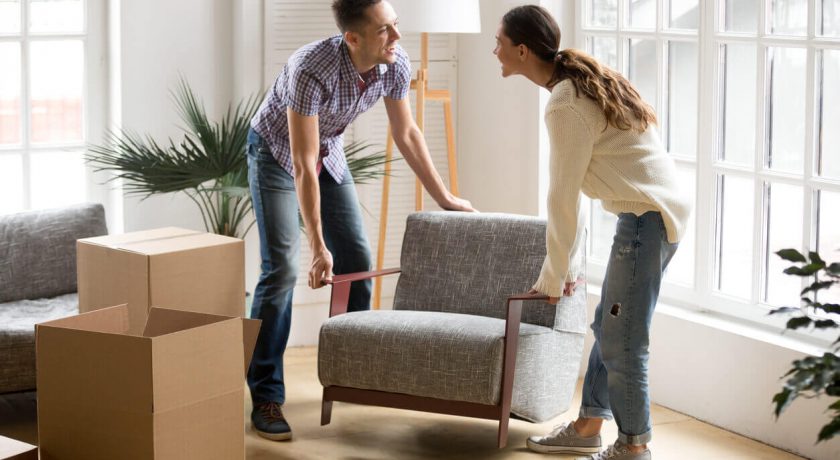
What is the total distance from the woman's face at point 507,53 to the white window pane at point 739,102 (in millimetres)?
1068

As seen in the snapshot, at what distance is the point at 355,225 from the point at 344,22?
0.72 m

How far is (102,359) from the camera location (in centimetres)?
249

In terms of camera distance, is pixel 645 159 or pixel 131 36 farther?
pixel 131 36

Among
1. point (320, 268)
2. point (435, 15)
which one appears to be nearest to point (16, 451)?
point (320, 268)

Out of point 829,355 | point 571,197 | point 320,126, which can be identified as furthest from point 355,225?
point 829,355

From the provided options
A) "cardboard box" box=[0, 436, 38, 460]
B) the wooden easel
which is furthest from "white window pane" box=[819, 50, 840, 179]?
"cardboard box" box=[0, 436, 38, 460]

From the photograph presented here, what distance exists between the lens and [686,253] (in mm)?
4203

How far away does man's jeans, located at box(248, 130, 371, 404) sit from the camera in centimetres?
371

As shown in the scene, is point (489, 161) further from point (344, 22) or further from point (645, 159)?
point (645, 159)

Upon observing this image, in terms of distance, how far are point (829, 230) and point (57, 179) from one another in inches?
122

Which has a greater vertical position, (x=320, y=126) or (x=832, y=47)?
(x=832, y=47)

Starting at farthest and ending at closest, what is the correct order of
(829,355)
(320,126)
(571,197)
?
(320,126) → (571,197) → (829,355)

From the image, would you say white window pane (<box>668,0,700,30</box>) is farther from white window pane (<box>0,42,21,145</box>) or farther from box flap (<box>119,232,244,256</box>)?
white window pane (<box>0,42,21,145</box>)

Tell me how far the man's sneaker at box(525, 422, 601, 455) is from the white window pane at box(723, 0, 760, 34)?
4.75 ft
